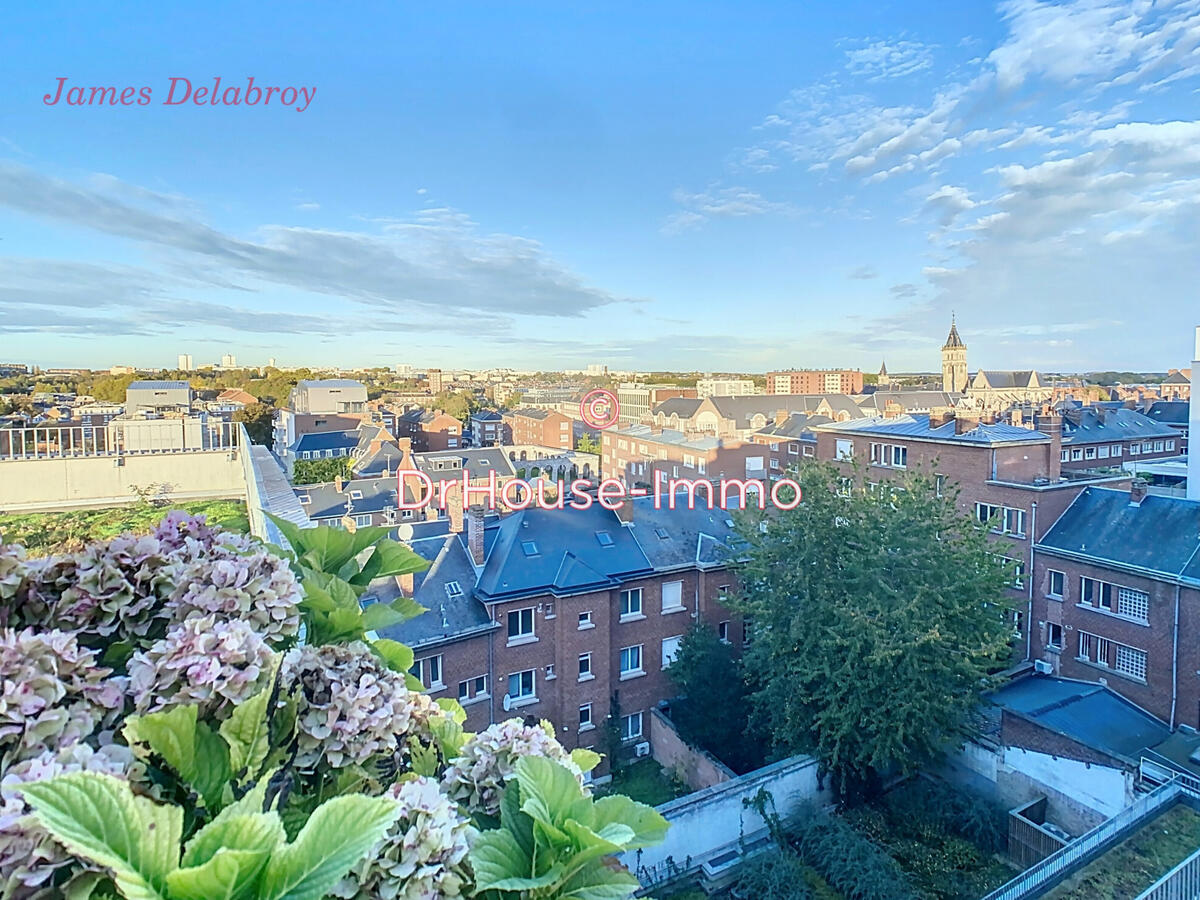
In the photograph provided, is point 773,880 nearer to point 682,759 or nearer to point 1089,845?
point 1089,845

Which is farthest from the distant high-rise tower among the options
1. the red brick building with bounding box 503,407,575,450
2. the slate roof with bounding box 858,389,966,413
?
the red brick building with bounding box 503,407,575,450

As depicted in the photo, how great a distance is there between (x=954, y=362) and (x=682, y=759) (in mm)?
95202

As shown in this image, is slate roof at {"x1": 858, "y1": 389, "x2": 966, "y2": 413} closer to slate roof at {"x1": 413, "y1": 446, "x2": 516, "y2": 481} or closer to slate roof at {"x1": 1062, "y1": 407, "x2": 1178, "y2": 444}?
slate roof at {"x1": 1062, "y1": 407, "x2": 1178, "y2": 444}

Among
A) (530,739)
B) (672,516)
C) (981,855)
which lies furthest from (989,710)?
(530,739)

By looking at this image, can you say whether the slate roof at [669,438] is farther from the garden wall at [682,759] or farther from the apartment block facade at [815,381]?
the apartment block facade at [815,381]

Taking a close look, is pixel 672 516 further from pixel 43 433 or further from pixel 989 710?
pixel 43 433

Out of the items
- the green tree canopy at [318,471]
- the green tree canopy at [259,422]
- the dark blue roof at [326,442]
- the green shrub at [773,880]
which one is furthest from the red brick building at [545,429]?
the green shrub at [773,880]

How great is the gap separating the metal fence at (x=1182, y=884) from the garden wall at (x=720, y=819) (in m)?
7.00

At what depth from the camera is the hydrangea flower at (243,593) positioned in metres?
2.13

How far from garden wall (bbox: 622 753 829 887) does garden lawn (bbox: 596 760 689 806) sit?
2.34 meters

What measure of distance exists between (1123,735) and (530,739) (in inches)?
774

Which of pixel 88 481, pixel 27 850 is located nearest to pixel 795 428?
pixel 88 481

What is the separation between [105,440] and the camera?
658 inches

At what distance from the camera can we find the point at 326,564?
2967 millimetres
